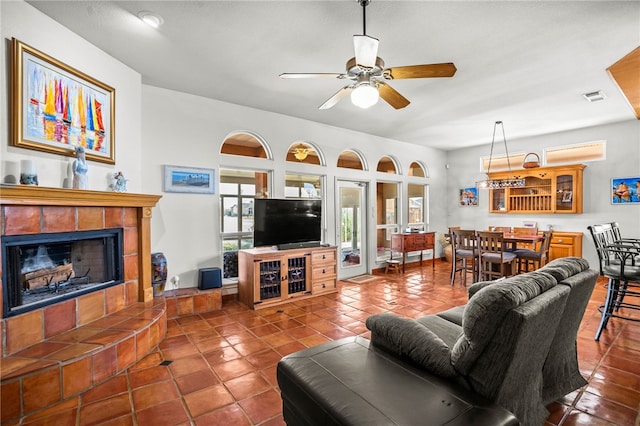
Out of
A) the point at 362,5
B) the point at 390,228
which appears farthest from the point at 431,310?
the point at 362,5

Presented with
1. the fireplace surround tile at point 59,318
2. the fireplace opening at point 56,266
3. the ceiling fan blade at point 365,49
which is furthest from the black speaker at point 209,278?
the ceiling fan blade at point 365,49

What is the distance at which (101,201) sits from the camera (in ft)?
9.14

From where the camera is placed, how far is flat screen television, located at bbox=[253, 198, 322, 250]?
164 inches

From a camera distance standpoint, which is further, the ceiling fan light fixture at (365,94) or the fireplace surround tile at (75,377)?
the ceiling fan light fixture at (365,94)

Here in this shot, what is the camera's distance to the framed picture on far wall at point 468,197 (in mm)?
7398

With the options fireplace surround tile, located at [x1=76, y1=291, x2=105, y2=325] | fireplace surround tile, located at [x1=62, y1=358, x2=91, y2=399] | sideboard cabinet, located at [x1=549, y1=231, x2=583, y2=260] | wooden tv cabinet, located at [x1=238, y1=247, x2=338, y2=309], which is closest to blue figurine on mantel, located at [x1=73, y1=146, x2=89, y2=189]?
fireplace surround tile, located at [x1=76, y1=291, x2=105, y2=325]

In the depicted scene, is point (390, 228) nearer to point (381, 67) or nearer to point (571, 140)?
point (571, 140)

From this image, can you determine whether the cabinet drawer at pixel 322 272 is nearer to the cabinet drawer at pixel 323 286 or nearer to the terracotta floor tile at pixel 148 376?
the cabinet drawer at pixel 323 286

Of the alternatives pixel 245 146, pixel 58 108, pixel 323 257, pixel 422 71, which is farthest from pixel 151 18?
pixel 323 257

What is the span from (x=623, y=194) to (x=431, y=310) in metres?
4.51

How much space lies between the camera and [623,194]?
5.44 meters

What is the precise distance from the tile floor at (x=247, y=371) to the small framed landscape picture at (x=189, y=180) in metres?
1.58

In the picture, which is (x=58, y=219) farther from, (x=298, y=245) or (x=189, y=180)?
(x=298, y=245)

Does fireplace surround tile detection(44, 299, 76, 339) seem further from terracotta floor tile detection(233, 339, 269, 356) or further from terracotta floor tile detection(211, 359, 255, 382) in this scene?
terracotta floor tile detection(233, 339, 269, 356)
